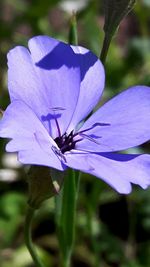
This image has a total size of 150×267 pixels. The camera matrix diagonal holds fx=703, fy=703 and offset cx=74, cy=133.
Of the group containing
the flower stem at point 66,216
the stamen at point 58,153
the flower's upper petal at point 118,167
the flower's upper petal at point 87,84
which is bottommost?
the flower stem at point 66,216

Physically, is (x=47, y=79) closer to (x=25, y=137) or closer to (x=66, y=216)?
(x=25, y=137)

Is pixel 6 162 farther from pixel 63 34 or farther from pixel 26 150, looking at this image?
pixel 26 150

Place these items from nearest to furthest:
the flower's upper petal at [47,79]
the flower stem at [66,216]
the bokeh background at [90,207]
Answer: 1. the flower's upper petal at [47,79]
2. the flower stem at [66,216]
3. the bokeh background at [90,207]

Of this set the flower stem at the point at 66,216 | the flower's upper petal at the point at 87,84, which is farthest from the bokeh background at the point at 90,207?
the flower's upper petal at the point at 87,84

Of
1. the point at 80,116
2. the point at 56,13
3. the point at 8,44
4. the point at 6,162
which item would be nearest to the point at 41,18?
the point at 8,44

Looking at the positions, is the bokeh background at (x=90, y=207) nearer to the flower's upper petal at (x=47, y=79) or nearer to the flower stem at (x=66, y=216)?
the flower stem at (x=66, y=216)

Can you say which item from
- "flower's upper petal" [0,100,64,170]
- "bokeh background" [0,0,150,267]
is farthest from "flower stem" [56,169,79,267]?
"bokeh background" [0,0,150,267]

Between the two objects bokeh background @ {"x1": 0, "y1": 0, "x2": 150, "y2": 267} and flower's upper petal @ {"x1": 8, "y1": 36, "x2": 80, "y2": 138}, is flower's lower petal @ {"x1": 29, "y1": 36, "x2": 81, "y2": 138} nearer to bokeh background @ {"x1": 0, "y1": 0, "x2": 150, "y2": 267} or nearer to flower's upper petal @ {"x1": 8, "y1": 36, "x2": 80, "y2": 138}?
flower's upper petal @ {"x1": 8, "y1": 36, "x2": 80, "y2": 138}
